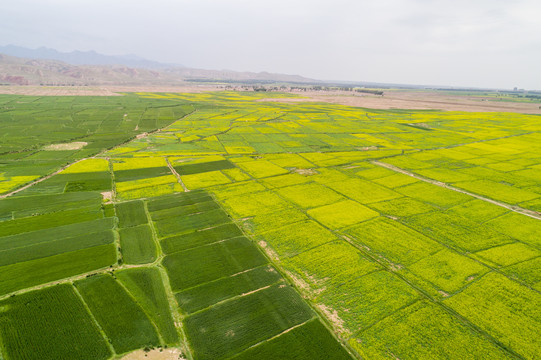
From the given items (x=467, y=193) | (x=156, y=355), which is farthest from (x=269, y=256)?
(x=467, y=193)

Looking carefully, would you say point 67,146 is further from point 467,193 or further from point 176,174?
point 467,193

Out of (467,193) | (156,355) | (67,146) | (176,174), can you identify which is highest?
(467,193)

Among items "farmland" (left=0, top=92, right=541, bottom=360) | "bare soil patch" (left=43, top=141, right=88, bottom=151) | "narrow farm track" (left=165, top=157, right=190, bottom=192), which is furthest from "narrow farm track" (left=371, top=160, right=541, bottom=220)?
"bare soil patch" (left=43, top=141, right=88, bottom=151)

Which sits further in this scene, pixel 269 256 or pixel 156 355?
pixel 269 256

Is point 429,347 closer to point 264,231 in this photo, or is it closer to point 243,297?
point 243,297

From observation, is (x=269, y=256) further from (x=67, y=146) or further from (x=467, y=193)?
(x=67, y=146)

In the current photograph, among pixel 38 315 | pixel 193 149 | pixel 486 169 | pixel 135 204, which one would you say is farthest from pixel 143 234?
pixel 486 169

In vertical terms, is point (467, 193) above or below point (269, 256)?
above

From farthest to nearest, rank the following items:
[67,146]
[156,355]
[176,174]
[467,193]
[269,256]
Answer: [67,146] < [176,174] < [467,193] < [269,256] < [156,355]

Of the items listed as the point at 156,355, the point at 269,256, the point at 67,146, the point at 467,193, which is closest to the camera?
the point at 156,355

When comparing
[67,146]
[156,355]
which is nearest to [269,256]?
[156,355]
